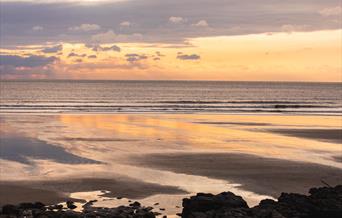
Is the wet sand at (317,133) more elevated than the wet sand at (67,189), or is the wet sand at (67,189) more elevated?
the wet sand at (317,133)

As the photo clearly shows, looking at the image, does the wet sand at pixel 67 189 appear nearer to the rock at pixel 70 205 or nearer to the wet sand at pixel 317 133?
the rock at pixel 70 205

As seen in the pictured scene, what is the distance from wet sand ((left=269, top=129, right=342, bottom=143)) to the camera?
38700 mm

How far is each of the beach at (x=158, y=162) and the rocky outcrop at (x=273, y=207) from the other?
1759mm

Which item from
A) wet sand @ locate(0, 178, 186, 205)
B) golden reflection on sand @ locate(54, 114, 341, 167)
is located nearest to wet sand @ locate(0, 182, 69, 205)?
wet sand @ locate(0, 178, 186, 205)

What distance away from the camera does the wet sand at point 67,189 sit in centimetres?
1938

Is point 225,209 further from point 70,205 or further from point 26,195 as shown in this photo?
point 26,195

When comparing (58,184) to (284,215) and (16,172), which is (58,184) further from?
(284,215)

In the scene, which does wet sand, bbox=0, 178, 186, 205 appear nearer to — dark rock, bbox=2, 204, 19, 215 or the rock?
the rock

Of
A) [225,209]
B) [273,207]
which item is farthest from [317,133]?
[225,209]

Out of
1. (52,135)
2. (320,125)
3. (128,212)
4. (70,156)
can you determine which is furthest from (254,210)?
(320,125)

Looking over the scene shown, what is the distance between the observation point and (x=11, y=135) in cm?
3650

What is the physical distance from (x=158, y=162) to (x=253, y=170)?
5.19m

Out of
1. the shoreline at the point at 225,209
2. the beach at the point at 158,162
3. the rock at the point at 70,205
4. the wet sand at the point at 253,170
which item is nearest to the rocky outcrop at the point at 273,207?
the shoreline at the point at 225,209

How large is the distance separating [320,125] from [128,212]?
36767 millimetres
